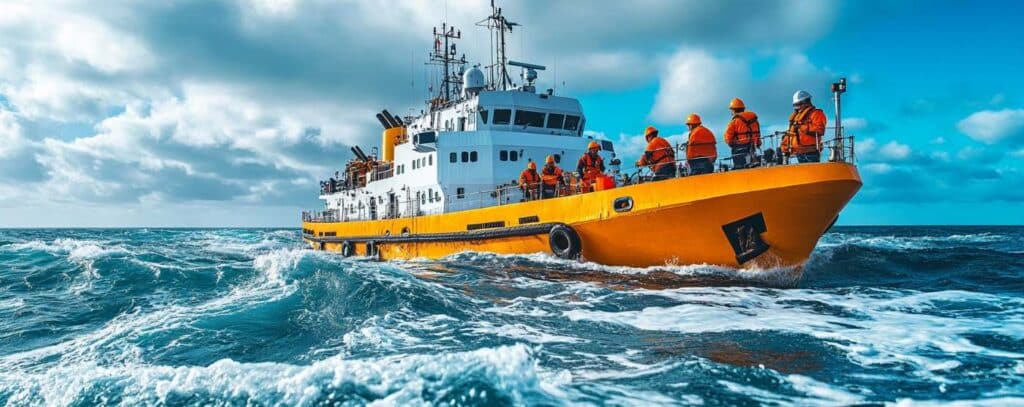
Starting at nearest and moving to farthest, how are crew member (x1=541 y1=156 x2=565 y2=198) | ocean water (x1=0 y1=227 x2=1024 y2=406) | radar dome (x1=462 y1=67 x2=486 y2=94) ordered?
ocean water (x1=0 y1=227 x2=1024 y2=406) < crew member (x1=541 y1=156 x2=565 y2=198) < radar dome (x1=462 y1=67 x2=486 y2=94)

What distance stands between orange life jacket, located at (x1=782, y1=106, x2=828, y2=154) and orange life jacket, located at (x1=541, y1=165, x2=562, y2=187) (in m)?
5.26

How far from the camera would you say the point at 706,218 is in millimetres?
10602

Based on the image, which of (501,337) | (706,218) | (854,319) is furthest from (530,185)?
(501,337)

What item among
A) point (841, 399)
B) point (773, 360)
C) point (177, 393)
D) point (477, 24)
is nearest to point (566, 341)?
point (773, 360)

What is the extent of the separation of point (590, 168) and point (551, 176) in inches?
38.9

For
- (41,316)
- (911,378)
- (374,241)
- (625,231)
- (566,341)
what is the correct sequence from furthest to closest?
(374,241), (625,231), (41,316), (566,341), (911,378)

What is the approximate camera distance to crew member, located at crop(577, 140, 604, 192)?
13461mm

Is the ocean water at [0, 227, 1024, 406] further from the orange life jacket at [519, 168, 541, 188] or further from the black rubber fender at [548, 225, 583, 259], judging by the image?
the orange life jacket at [519, 168, 541, 188]

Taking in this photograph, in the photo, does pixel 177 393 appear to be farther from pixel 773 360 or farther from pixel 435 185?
pixel 435 185

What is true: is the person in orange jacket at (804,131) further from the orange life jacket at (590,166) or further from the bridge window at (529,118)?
the bridge window at (529,118)

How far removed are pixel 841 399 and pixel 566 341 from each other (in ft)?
8.67

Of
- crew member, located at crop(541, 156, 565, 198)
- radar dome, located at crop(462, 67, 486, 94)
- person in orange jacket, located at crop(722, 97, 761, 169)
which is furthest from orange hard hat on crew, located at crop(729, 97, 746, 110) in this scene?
radar dome, located at crop(462, 67, 486, 94)

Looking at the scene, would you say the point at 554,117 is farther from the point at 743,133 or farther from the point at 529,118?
the point at 743,133

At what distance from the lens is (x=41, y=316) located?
8.37 meters
